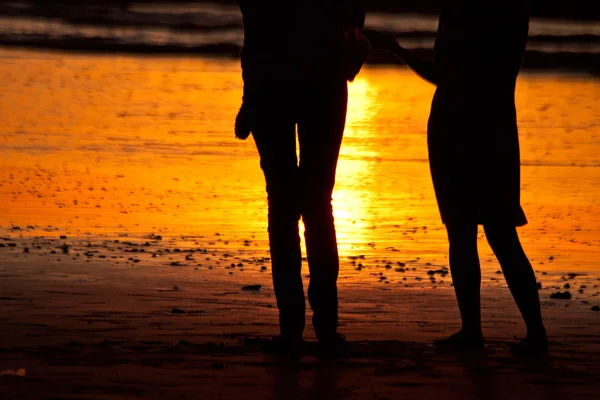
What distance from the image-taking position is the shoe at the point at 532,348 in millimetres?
6375

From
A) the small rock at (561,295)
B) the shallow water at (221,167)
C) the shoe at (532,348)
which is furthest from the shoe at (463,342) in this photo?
the shallow water at (221,167)

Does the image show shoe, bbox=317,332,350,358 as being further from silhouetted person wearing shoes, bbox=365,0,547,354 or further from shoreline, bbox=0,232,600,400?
silhouetted person wearing shoes, bbox=365,0,547,354

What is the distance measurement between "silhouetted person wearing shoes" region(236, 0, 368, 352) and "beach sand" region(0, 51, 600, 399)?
526 mm

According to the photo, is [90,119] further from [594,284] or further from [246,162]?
[594,284]

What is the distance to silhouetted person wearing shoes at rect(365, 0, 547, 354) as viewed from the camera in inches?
257

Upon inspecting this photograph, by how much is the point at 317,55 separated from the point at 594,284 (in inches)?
120

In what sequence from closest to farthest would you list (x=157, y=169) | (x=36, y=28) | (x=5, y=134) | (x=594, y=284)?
1. (x=594, y=284)
2. (x=157, y=169)
3. (x=5, y=134)
4. (x=36, y=28)

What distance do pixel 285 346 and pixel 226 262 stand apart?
2797mm

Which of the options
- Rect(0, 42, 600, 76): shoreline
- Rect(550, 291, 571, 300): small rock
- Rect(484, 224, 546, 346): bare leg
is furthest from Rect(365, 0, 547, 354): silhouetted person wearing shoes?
Rect(0, 42, 600, 76): shoreline

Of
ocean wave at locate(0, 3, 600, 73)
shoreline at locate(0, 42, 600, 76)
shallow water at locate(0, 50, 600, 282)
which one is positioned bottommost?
ocean wave at locate(0, 3, 600, 73)

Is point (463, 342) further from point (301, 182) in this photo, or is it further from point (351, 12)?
point (351, 12)

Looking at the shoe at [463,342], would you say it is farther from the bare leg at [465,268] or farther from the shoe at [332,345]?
the shoe at [332,345]

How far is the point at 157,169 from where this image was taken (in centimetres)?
1352

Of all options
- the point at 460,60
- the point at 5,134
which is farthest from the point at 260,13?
the point at 5,134
